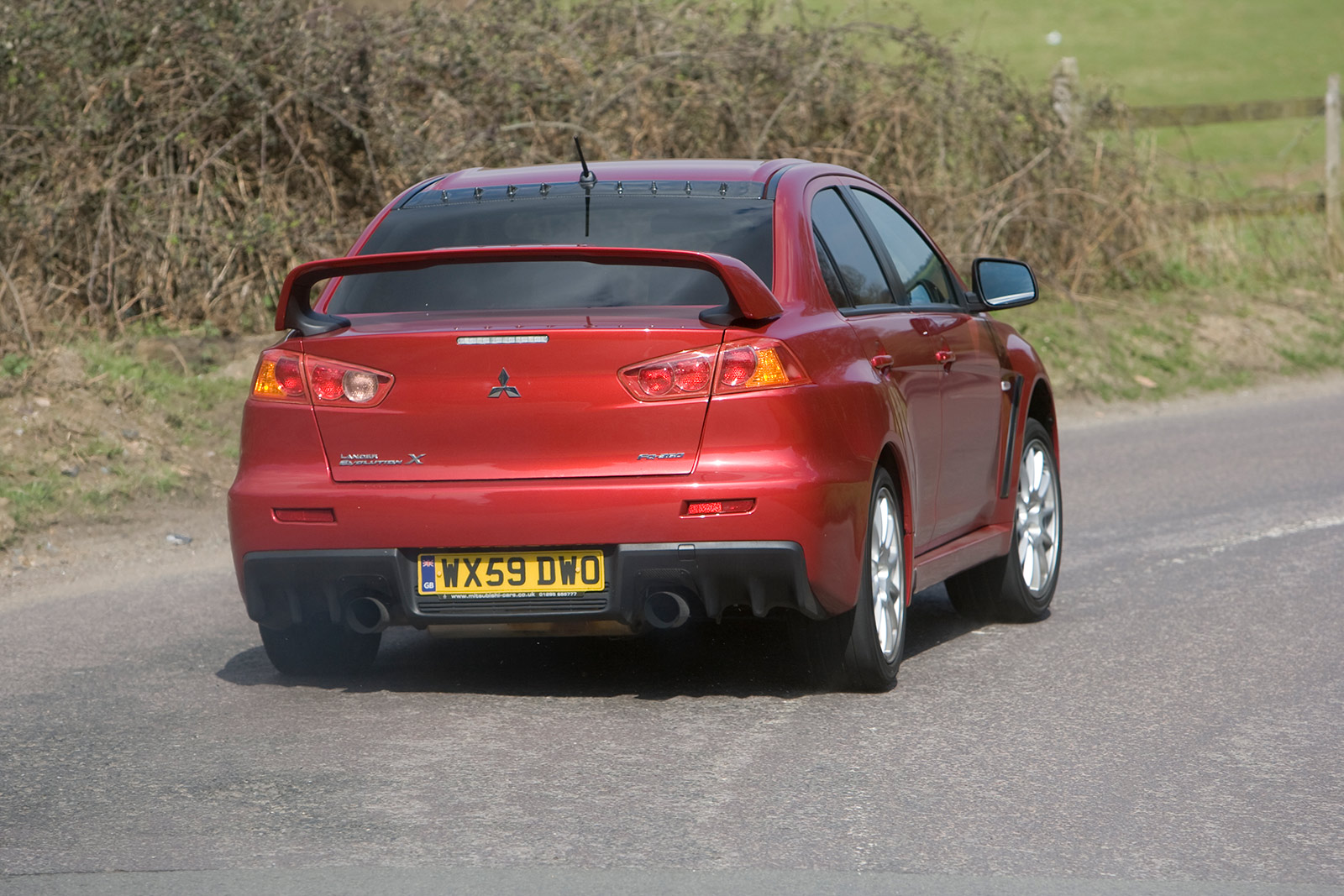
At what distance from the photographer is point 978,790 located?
486 cm

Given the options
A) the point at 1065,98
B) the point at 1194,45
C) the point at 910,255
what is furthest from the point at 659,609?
the point at 1194,45

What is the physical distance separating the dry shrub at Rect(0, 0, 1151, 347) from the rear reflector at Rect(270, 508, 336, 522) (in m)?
6.62

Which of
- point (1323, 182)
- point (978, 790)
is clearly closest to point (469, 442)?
point (978, 790)

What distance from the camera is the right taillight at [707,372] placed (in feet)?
18.0

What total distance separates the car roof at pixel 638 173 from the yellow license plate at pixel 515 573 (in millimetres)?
1498

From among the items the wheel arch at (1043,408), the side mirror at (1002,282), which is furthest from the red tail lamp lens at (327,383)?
the wheel arch at (1043,408)

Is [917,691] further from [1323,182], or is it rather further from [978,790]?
[1323,182]

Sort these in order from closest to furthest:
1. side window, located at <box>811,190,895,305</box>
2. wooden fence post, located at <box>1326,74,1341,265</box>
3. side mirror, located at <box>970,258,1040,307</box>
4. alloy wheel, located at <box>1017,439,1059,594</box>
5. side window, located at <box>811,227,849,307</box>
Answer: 1. side window, located at <box>811,227,849,307</box>
2. side window, located at <box>811,190,895,305</box>
3. side mirror, located at <box>970,258,1040,307</box>
4. alloy wheel, located at <box>1017,439,1059,594</box>
5. wooden fence post, located at <box>1326,74,1341,265</box>

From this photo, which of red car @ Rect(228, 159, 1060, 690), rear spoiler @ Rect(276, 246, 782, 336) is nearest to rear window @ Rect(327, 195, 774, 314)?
red car @ Rect(228, 159, 1060, 690)

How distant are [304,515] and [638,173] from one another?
5.57 ft

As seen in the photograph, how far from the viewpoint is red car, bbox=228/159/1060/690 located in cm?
548

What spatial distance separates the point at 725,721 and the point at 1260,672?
194cm

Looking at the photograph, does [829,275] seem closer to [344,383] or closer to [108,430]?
[344,383]

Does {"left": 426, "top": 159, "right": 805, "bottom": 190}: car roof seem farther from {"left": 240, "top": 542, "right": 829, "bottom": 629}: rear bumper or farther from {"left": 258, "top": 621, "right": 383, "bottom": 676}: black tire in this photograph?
{"left": 258, "top": 621, "right": 383, "bottom": 676}: black tire
